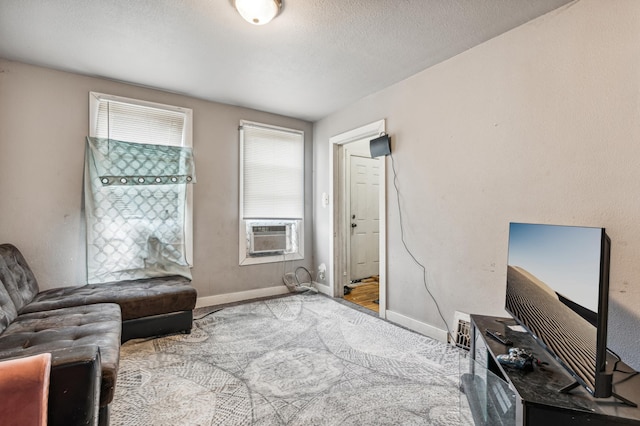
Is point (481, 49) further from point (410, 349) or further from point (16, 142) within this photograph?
point (16, 142)

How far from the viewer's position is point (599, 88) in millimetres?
1659

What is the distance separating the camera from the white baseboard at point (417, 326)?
2490mm

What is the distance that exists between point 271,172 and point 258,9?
7.33 feet

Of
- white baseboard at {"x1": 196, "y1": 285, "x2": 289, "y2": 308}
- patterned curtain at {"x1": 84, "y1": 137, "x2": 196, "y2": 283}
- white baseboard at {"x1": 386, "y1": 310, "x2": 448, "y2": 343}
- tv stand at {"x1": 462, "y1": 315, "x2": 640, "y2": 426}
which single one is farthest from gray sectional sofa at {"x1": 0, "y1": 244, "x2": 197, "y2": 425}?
white baseboard at {"x1": 386, "y1": 310, "x2": 448, "y2": 343}

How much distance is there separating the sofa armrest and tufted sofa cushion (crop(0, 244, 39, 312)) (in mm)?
1477

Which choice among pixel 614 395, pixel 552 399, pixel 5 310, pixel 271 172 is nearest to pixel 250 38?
Answer: pixel 271 172

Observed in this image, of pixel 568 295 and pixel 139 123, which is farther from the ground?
pixel 139 123

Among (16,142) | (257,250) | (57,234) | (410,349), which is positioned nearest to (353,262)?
(257,250)

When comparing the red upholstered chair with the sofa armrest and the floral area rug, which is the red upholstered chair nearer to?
the sofa armrest

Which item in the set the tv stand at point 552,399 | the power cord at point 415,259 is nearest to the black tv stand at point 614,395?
the tv stand at point 552,399

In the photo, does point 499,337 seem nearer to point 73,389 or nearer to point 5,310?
point 73,389

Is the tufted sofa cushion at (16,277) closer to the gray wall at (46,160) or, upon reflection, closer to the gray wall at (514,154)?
the gray wall at (46,160)

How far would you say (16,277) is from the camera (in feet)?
7.20

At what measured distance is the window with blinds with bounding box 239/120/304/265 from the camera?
12.2ft
